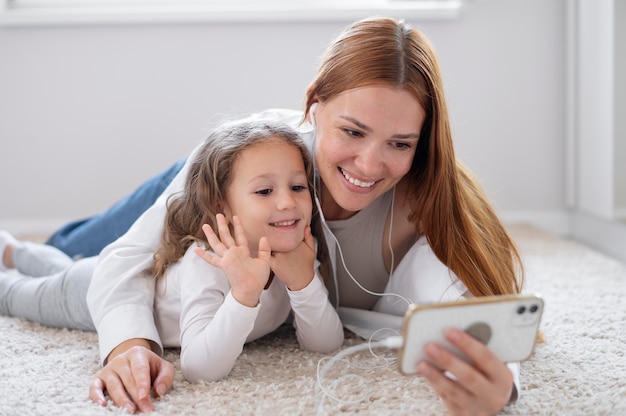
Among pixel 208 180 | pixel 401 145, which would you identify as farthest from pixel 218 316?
pixel 401 145

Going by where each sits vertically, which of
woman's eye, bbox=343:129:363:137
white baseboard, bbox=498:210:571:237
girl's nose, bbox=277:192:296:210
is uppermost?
woman's eye, bbox=343:129:363:137

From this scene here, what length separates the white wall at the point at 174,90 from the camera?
2.53 m

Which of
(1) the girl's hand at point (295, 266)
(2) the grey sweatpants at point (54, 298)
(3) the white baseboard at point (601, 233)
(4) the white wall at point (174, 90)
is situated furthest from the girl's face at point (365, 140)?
(4) the white wall at point (174, 90)

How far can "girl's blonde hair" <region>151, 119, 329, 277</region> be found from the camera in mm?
1212

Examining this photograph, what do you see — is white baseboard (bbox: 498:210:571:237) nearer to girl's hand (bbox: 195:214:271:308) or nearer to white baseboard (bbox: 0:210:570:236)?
white baseboard (bbox: 0:210:570:236)

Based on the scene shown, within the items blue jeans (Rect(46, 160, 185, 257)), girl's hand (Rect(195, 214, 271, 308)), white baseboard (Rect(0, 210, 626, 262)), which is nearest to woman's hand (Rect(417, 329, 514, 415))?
girl's hand (Rect(195, 214, 271, 308))

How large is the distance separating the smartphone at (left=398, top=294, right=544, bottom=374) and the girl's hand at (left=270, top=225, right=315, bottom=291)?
0.38 meters

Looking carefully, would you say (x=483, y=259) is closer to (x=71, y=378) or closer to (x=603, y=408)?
(x=603, y=408)

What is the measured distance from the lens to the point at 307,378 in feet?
3.60

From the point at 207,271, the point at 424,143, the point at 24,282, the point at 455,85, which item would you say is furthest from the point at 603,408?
the point at 455,85

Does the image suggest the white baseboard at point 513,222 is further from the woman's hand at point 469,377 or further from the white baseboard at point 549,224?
the woman's hand at point 469,377

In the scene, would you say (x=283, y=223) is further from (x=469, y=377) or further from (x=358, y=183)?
(x=469, y=377)

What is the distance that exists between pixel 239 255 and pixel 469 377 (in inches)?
15.4

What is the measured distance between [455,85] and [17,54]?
1518mm
